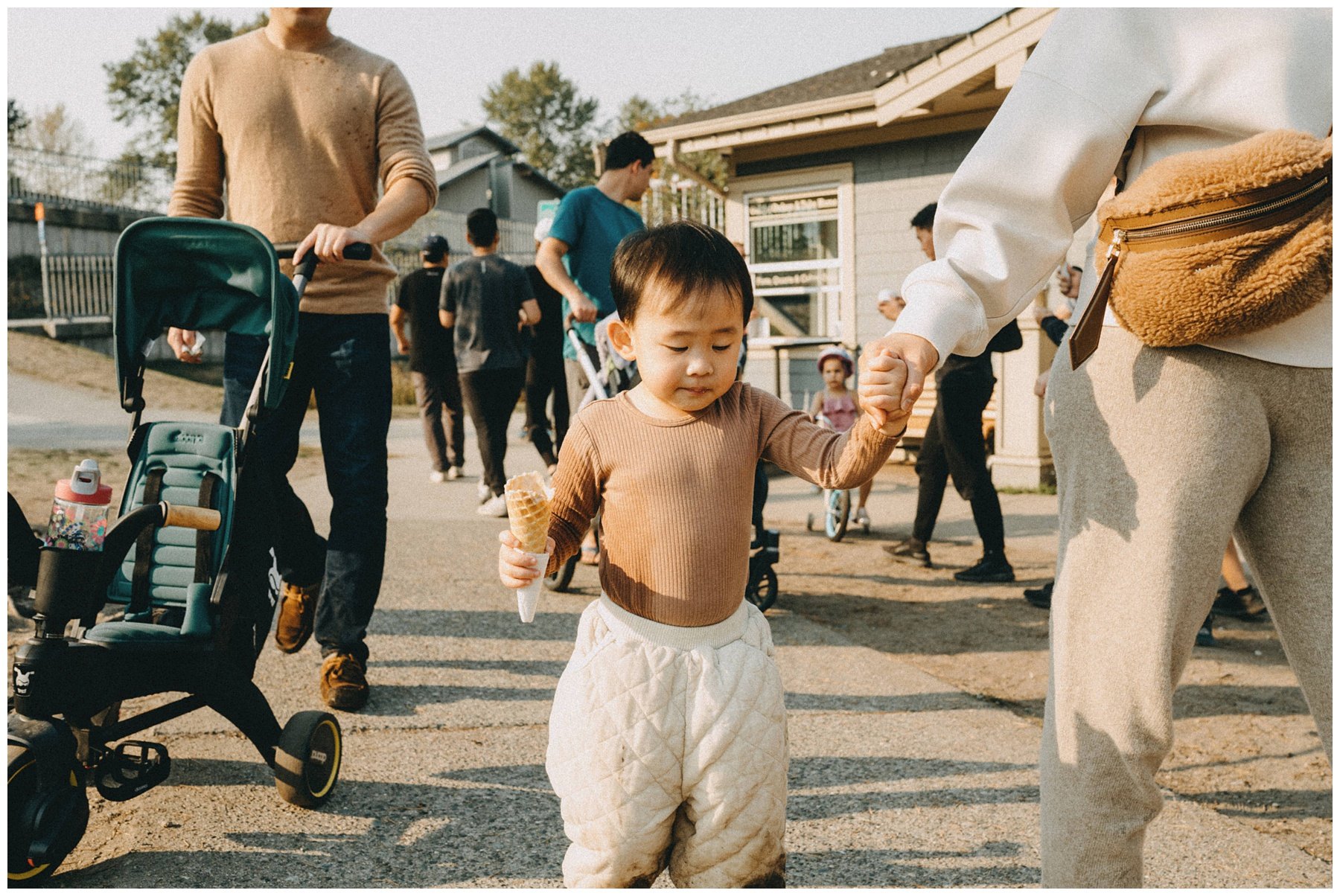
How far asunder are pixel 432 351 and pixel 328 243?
6.18 m

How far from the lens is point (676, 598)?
2.02m

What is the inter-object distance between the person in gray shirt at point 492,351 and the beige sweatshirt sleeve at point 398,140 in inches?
155

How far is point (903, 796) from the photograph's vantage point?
3088 millimetres

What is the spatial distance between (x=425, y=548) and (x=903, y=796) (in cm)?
392

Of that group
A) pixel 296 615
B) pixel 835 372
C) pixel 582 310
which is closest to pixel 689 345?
pixel 296 615

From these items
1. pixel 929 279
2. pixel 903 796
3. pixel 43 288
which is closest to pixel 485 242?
pixel 903 796

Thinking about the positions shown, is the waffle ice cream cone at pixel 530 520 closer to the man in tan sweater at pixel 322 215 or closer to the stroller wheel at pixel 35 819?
the stroller wheel at pixel 35 819

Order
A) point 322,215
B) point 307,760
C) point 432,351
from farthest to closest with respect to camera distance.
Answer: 1. point 432,351
2. point 322,215
3. point 307,760

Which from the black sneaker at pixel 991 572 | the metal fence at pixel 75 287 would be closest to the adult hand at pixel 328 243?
the black sneaker at pixel 991 572

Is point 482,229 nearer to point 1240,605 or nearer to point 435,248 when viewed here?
point 435,248

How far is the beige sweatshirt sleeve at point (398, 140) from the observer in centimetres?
365

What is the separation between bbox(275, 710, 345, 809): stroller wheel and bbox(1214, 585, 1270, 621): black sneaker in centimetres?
436

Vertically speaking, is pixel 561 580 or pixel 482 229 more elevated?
pixel 482 229

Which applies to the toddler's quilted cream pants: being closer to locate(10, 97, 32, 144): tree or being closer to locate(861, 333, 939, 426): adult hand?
locate(861, 333, 939, 426): adult hand
